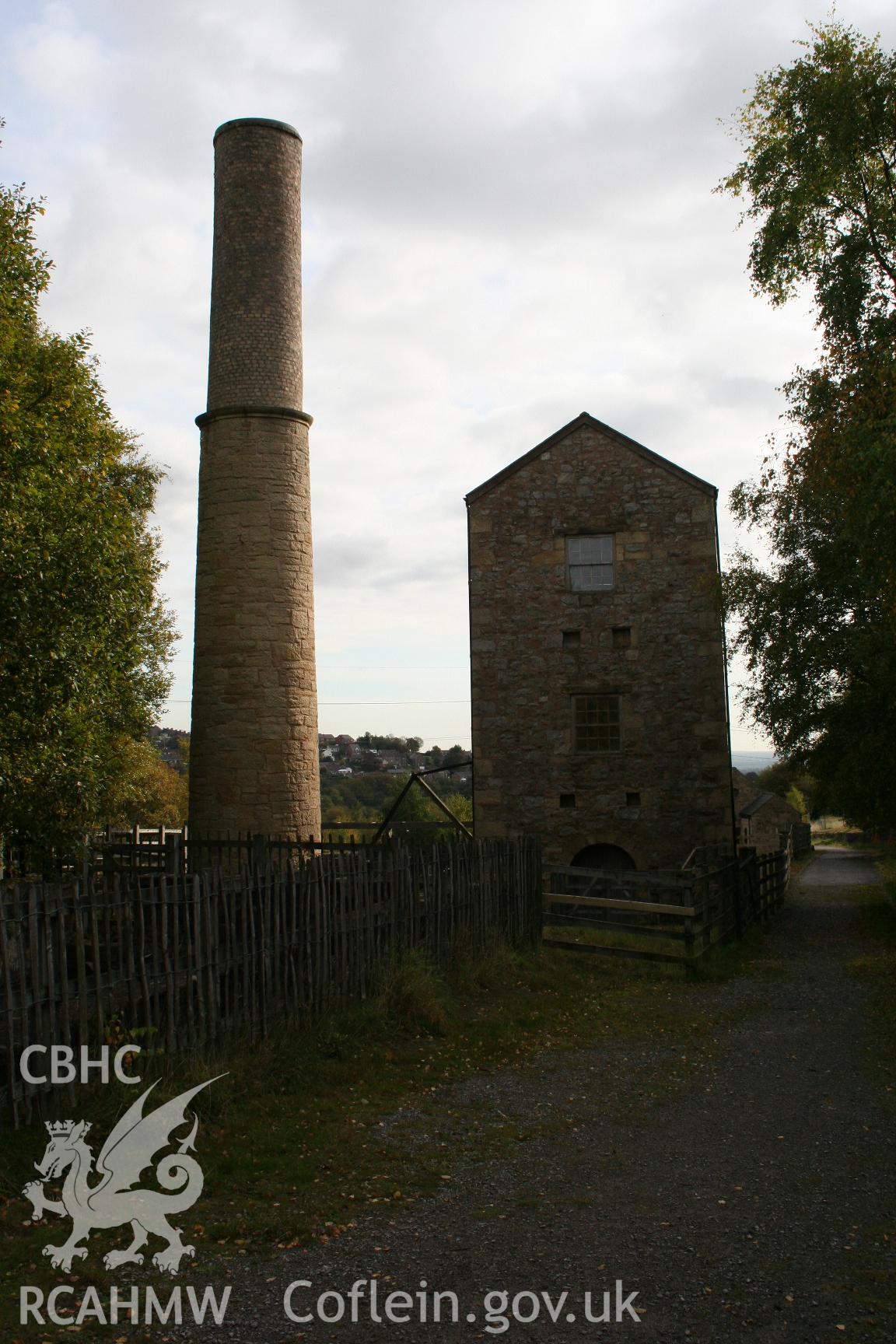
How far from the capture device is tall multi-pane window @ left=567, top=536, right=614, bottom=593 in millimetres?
19094

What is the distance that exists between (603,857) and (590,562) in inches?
214

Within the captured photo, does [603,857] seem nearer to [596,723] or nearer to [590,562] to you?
[596,723]

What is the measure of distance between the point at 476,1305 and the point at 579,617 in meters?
15.3

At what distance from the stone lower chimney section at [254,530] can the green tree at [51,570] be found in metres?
1.34

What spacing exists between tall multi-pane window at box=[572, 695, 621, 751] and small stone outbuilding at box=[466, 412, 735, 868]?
0.08ft

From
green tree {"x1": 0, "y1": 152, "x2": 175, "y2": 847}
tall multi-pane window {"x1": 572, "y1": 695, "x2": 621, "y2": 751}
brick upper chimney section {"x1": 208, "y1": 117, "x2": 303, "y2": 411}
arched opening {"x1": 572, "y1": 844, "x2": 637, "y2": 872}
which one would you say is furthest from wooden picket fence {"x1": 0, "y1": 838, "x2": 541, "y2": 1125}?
brick upper chimney section {"x1": 208, "y1": 117, "x2": 303, "y2": 411}

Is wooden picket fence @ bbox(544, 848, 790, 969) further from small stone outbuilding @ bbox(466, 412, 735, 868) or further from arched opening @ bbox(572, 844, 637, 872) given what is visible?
small stone outbuilding @ bbox(466, 412, 735, 868)

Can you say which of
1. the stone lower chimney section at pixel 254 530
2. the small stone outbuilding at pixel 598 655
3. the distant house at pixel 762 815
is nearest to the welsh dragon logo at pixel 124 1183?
the stone lower chimney section at pixel 254 530

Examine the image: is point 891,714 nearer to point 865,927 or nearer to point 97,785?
point 865,927

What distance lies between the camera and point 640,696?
61.4 ft

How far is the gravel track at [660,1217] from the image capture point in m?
4.32

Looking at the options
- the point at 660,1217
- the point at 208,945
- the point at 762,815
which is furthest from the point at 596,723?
the point at 762,815

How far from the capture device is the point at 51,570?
1162cm

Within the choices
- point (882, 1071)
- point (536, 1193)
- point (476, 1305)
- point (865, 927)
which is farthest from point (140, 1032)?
point (865, 927)
